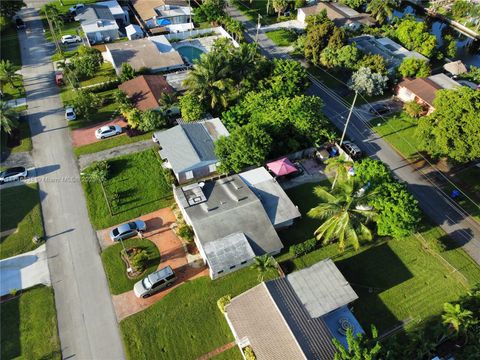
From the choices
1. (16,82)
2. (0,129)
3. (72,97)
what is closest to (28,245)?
(0,129)

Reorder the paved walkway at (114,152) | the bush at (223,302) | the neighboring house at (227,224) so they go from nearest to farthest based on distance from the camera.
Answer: the bush at (223,302)
the neighboring house at (227,224)
the paved walkway at (114,152)

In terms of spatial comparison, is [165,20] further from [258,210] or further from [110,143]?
[258,210]

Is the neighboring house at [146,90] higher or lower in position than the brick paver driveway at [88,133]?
higher

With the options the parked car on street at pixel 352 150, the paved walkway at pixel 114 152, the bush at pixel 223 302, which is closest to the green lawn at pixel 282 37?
the parked car on street at pixel 352 150

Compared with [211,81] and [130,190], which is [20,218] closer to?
[130,190]

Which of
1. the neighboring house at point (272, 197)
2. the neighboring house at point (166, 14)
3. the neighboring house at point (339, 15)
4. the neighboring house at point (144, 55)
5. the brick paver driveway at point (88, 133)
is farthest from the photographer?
the neighboring house at point (339, 15)

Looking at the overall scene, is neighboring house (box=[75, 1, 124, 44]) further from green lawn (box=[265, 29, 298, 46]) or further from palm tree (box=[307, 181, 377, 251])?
palm tree (box=[307, 181, 377, 251])

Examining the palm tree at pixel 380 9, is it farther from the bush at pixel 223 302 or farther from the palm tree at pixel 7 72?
the bush at pixel 223 302
